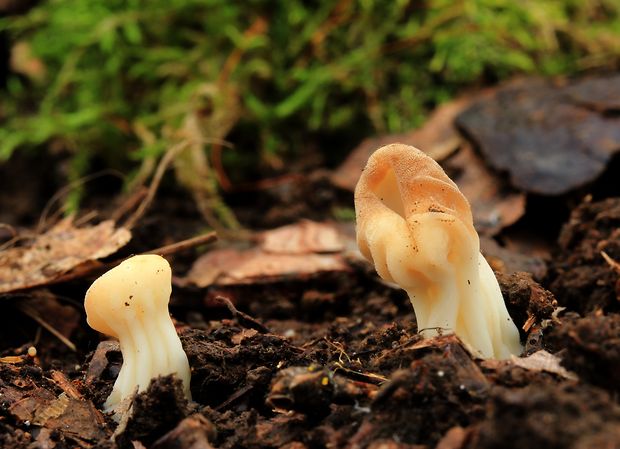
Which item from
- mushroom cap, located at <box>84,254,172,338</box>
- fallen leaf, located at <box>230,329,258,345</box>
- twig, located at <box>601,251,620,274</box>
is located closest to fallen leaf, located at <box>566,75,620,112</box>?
twig, located at <box>601,251,620,274</box>

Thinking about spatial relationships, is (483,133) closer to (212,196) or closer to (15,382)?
(212,196)

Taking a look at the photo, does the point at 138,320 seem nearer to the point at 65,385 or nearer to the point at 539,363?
the point at 65,385

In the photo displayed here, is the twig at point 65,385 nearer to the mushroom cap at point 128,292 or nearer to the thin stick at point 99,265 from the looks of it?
the mushroom cap at point 128,292

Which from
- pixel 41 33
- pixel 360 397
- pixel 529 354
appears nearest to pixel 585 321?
pixel 529 354

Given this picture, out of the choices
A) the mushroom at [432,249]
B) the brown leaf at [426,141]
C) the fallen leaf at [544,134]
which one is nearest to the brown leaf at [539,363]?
the mushroom at [432,249]

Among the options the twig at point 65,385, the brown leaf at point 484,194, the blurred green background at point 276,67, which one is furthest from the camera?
the blurred green background at point 276,67

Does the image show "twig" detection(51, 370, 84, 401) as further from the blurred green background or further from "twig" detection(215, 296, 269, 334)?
the blurred green background
